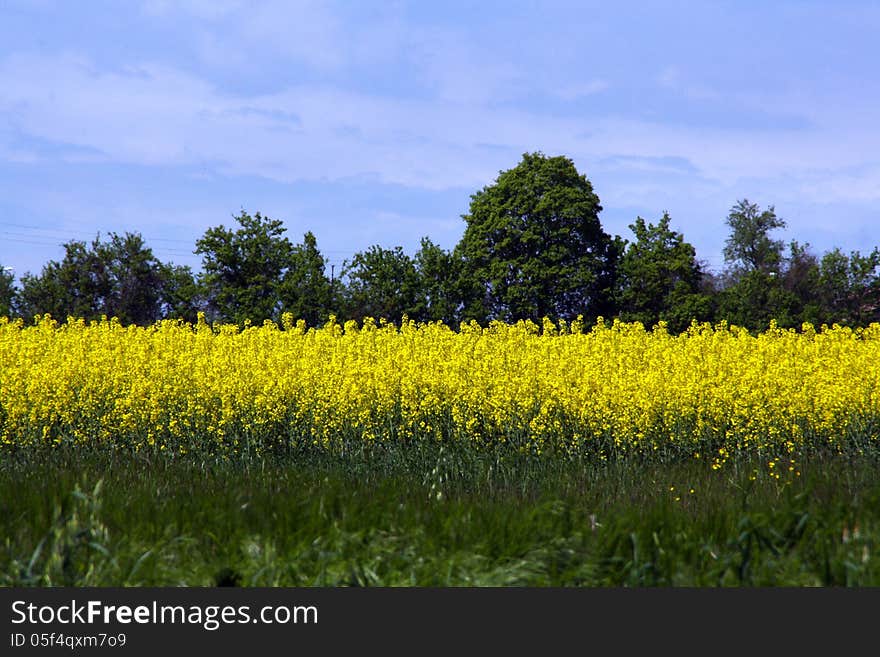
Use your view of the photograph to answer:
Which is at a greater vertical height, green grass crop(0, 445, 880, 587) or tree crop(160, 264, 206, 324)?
tree crop(160, 264, 206, 324)

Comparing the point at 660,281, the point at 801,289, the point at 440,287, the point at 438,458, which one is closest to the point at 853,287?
the point at 801,289

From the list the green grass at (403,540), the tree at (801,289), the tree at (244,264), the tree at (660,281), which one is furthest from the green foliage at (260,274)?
the green grass at (403,540)

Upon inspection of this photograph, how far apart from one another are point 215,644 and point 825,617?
2.70 m

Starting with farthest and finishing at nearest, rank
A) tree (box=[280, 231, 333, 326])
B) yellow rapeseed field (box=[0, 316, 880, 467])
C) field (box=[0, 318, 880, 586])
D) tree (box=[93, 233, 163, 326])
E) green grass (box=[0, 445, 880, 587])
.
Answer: tree (box=[93, 233, 163, 326]), tree (box=[280, 231, 333, 326]), yellow rapeseed field (box=[0, 316, 880, 467]), field (box=[0, 318, 880, 586]), green grass (box=[0, 445, 880, 587])

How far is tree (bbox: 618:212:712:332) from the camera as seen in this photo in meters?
34.8

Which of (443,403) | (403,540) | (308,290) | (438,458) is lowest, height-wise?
(438,458)

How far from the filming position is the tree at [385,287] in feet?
112

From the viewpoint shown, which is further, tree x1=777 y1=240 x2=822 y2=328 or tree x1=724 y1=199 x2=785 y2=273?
tree x1=724 y1=199 x2=785 y2=273

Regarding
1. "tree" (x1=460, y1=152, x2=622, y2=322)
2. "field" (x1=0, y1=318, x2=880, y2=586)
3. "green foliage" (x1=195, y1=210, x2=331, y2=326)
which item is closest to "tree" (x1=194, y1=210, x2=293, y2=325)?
"green foliage" (x1=195, y1=210, x2=331, y2=326)

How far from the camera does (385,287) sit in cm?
3391

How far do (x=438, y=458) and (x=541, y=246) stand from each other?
27677 mm

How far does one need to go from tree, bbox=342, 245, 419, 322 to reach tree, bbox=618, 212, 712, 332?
8459 millimetres

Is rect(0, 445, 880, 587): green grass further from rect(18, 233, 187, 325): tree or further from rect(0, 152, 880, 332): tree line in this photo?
rect(18, 233, 187, 325): tree

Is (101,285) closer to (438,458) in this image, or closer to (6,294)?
(6,294)
